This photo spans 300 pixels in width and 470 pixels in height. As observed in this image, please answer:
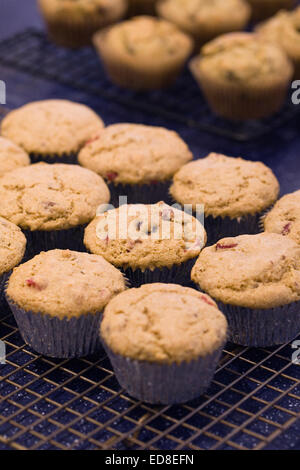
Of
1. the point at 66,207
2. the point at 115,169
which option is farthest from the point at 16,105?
the point at 66,207

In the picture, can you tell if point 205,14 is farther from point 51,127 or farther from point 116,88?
point 51,127

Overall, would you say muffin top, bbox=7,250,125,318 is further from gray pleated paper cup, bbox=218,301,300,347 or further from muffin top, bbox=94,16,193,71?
muffin top, bbox=94,16,193,71

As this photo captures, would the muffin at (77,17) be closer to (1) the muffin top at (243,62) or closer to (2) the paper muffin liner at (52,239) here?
(1) the muffin top at (243,62)

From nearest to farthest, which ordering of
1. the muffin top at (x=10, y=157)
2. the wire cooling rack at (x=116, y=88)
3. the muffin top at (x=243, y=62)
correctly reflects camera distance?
the muffin top at (x=10, y=157), the muffin top at (x=243, y=62), the wire cooling rack at (x=116, y=88)

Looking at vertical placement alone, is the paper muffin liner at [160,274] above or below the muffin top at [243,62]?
below

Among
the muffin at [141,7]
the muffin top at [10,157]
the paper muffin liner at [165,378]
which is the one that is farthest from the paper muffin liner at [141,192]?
the muffin at [141,7]

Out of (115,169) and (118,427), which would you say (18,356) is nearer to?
(118,427)

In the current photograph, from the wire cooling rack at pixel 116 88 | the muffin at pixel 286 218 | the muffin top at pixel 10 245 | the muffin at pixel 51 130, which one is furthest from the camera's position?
the wire cooling rack at pixel 116 88
